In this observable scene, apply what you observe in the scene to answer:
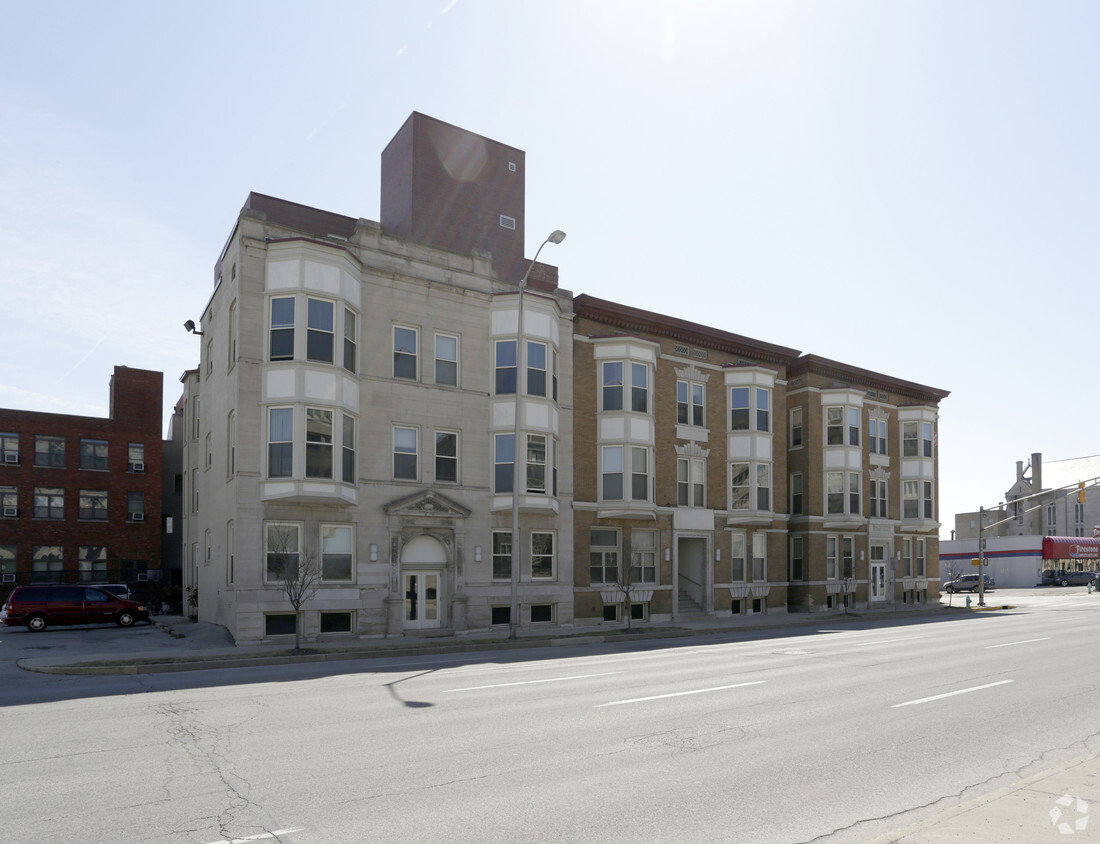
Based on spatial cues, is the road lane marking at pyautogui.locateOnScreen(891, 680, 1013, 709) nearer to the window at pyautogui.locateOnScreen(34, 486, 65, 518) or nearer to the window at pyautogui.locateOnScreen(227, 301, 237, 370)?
the window at pyautogui.locateOnScreen(227, 301, 237, 370)

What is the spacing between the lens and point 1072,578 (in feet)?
270

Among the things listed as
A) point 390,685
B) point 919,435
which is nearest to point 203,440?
point 390,685

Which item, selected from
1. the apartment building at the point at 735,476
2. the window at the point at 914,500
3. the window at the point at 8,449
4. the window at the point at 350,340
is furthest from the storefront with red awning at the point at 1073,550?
the window at the point at 8,449

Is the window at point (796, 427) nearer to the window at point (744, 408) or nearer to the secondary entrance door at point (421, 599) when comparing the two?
the window at point (744, 408)

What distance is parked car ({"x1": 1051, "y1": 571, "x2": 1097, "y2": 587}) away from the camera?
81625mm

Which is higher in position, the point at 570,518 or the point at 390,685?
the point at 570,518

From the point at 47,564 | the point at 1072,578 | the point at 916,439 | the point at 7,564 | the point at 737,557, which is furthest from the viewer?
the point at 1072,578

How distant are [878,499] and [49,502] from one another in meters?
46.1

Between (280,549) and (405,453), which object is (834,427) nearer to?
(405,453)

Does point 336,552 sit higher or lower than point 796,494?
lower

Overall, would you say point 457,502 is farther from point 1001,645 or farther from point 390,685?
point 1001,645

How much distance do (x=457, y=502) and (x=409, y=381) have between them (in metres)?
4.48

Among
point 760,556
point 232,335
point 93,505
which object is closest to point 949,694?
point 232,335

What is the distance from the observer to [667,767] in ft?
29.4
